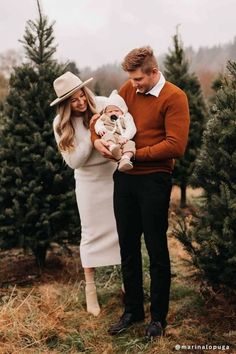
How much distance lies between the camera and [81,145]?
438cm

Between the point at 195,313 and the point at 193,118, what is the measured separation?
5.67m

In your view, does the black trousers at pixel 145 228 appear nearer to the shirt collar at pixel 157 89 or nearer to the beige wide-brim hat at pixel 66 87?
A: the shirt collar at pixel 157 89

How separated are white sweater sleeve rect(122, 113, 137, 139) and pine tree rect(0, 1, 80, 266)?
71.1 inches

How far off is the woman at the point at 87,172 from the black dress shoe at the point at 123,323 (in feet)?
1.56

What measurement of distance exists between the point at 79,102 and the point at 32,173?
151cm

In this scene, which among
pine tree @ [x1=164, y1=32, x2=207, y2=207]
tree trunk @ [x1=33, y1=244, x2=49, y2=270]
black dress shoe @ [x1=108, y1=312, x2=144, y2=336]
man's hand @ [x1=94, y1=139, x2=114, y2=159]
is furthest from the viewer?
pine tree @ [x1=164, y1=32, x2=207, y2=207]

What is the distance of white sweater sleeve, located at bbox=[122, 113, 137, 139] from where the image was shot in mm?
3734

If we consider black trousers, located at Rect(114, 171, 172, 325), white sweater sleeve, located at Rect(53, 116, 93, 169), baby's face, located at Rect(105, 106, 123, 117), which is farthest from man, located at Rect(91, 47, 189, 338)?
white sweater sleeve, located at Rect(53, 116, 93, 169)

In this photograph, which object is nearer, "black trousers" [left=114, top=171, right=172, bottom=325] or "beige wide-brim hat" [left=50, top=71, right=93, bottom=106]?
"black trousers" [left=114, top=171, right=172, bottom=325]

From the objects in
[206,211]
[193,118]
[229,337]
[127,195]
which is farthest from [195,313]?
[193,118]

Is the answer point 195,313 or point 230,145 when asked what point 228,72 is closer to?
point 230,145

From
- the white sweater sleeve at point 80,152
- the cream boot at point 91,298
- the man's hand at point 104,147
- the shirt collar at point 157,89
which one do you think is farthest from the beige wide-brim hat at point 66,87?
the cream boot at point 91,298

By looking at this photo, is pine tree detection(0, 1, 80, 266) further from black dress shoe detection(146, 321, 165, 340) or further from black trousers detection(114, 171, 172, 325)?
black dress shoe detection(146, 321, 165, 340)

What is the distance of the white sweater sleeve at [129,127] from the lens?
3734mm
